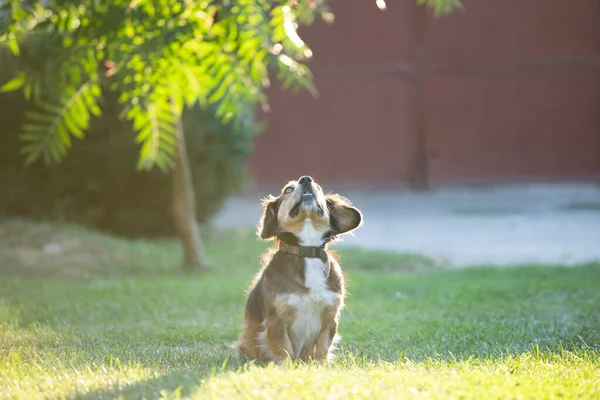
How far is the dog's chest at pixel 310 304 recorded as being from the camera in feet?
19.0

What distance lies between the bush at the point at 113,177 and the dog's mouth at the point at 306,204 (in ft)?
22.5

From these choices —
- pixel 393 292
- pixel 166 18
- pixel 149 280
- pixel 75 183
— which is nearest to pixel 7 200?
pixel 75 183

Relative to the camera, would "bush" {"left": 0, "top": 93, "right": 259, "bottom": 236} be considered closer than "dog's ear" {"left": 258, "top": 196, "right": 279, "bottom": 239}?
No

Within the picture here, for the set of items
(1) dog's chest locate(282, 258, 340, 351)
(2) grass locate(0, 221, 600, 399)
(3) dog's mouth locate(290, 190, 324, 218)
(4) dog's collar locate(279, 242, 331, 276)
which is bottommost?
(2) grass locate(0, 221, 600, 399)

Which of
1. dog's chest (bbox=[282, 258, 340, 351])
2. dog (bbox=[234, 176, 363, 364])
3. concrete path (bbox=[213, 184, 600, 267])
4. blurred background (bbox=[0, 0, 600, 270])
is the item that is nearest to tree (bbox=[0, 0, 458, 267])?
dog (bbox=[234, 176, 363, 364])

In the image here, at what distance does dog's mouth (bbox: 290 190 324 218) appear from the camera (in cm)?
584

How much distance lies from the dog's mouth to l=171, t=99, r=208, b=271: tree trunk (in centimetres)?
520

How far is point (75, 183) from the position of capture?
13.2m

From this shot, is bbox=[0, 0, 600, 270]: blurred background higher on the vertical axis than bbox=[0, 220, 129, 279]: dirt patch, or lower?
higher

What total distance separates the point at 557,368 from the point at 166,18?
5.02 metres

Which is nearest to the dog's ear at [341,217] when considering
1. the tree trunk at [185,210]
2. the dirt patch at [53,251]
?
the tree trunk at [185,210]

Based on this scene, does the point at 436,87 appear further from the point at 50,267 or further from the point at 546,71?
the point at 50,267

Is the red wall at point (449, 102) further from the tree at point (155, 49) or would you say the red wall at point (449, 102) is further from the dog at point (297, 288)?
the dog at point (297, 288)

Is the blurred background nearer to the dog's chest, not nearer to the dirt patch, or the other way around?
the dirt patch
